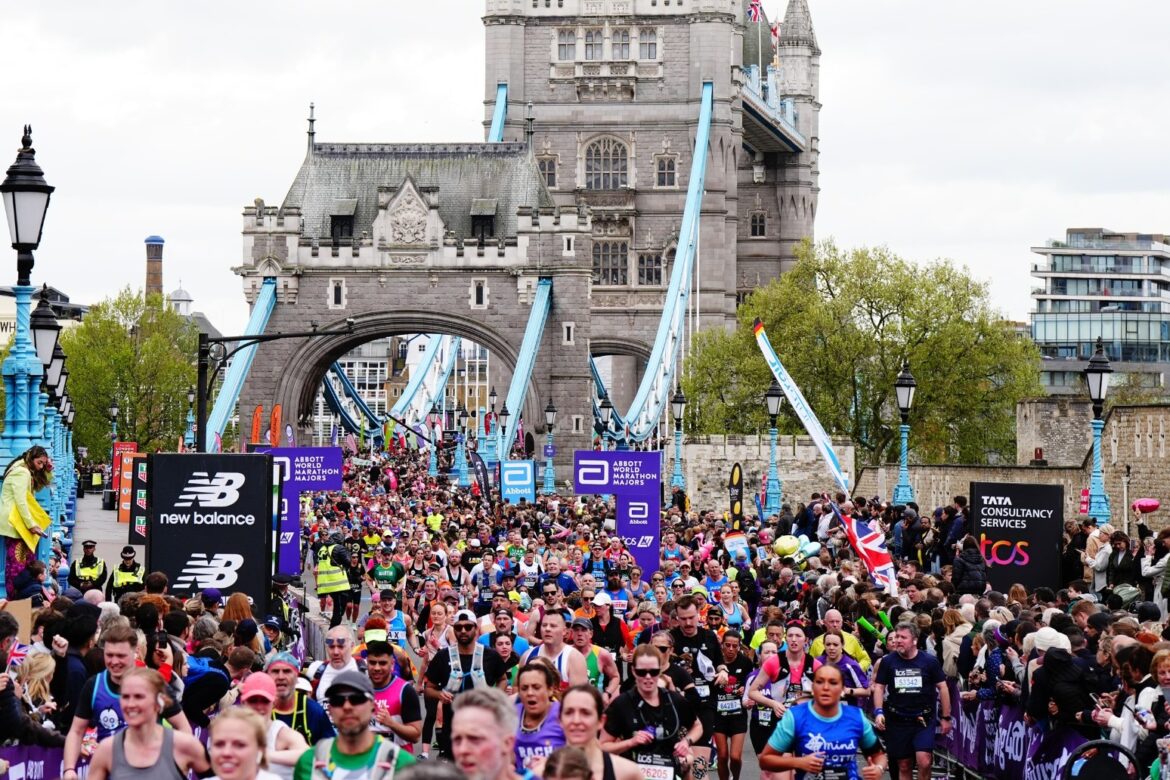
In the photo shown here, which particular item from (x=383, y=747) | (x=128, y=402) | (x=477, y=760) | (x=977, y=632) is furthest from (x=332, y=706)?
(x=128, y=402)

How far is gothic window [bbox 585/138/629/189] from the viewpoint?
91.8 m

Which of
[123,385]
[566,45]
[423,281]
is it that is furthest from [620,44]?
[123,385]

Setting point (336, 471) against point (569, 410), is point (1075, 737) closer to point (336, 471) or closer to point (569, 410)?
point (336, 471)

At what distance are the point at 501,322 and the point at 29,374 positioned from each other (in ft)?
197

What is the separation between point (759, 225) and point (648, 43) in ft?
50.4

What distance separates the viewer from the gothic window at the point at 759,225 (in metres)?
104

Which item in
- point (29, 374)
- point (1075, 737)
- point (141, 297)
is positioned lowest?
point (1075, 737)

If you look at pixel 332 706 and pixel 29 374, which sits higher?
pixel 29 374

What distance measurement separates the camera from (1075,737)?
1355 centimetres

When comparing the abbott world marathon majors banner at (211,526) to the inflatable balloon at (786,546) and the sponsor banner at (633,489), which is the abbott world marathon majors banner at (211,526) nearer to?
the sponsor banner at (633,489)

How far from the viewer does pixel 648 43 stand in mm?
92000

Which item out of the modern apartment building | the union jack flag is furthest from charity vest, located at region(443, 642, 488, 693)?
the modern apartment building

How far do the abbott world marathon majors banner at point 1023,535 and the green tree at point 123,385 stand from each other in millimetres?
67186

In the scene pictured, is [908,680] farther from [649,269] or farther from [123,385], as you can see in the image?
[649,269]
